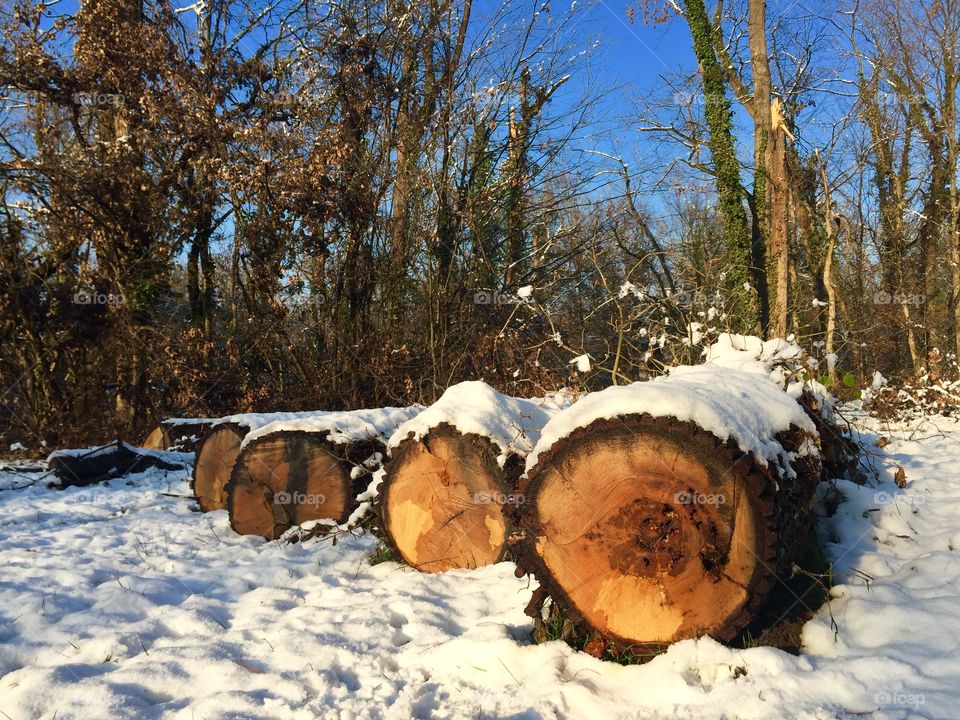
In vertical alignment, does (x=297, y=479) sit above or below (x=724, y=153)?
below

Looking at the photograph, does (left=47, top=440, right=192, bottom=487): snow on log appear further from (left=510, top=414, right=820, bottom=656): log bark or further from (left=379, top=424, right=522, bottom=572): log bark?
(left=510, top=414, right=820, bottom=656): log bark

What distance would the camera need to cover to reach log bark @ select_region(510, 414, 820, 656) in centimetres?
247

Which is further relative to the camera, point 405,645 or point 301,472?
point 301,472

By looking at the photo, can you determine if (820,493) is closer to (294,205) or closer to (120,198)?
(294,205)

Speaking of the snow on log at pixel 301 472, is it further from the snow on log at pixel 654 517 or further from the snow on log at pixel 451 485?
the snow on log at pixel 654 517

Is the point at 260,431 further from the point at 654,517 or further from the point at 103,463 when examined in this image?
the point at 103,463

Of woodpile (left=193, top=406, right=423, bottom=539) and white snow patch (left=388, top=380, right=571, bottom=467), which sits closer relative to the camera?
white snow patch (left=388, top=380, right=571, bottom=467)

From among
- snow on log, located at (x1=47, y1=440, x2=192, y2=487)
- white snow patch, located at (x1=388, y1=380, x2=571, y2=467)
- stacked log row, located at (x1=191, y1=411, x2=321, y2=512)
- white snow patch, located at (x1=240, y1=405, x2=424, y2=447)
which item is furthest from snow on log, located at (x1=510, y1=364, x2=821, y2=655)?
snow on log, located at (x1=47, y1=440, x2=192, y2=487)

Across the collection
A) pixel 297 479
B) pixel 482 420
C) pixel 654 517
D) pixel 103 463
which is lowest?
pixel 103 463

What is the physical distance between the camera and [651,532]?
8.34ft

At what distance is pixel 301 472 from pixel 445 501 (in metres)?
1.49

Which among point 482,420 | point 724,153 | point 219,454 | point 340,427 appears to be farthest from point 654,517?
point 724,153

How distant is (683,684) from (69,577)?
352 cm

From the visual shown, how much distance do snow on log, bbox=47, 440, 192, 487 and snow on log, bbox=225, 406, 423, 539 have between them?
137 inches
